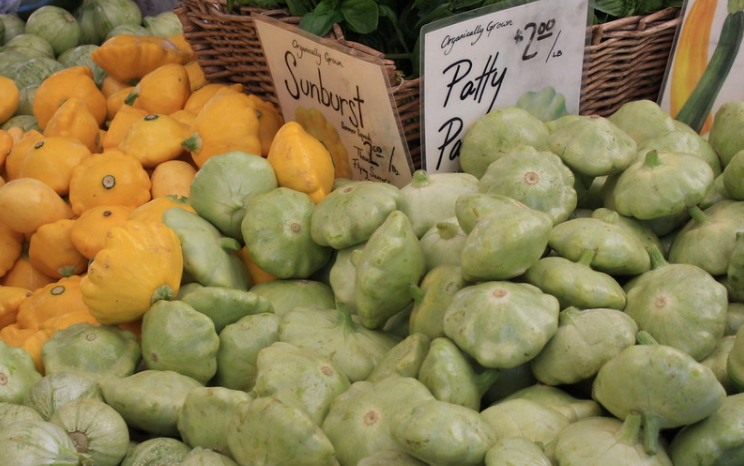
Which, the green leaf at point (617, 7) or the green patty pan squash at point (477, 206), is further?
the green leaf at point (617, 7)

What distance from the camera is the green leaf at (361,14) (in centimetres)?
208

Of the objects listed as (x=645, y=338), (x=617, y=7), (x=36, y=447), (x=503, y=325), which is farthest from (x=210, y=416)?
(x=617, y=7)

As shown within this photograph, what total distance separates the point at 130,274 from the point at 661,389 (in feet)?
3.37

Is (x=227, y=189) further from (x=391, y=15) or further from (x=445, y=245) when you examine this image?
(x=391, y=15)

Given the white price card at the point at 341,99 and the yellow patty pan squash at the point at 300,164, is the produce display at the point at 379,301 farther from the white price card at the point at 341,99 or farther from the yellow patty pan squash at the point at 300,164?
the white price card at the point at 341,99

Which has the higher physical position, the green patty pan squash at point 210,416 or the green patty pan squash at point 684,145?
the green patty pan squash at point 684,145

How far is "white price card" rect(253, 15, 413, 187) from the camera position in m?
Answer: 1.95

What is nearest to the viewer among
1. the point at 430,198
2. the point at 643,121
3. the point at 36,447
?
the point at 36,447

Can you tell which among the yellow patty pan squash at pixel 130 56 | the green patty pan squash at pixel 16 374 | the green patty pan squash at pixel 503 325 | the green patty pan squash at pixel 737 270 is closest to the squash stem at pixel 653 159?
the green patty pan squash at pixel 737 270

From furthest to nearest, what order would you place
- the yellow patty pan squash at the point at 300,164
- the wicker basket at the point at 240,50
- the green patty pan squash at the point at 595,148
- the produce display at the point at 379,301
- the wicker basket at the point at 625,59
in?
the wicker basket at the point at 625,59 → the wicker basket at the point at 240,50 → the yellow patty pan squash at the point at 300,164 → the green patty pan squash at the point at 595,148 → the produce display at the point at 379,301

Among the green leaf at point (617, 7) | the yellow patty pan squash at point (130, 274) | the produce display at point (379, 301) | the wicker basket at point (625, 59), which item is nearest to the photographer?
the produce display at point (379, 301)

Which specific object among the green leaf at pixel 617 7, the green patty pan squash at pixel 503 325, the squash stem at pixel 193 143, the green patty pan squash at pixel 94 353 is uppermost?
the green leaf at pixel 617 7

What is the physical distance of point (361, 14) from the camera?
6.89 ft

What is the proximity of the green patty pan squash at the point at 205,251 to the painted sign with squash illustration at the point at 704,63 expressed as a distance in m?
1.40
